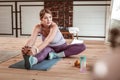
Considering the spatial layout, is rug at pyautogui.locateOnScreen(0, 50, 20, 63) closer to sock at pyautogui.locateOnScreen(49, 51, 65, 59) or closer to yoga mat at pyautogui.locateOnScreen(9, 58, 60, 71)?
yoga mat at pyautogui.locateOnScreen(9, 58, 60, 71)

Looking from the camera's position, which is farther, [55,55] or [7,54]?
[7,54]

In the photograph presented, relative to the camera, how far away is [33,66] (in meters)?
2.34

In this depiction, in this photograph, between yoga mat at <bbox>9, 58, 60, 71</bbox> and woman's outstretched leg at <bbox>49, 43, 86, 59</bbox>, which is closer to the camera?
yoga mat at <bbox>9, 58, 60, 71</bbox>

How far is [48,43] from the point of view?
2467 millimetres

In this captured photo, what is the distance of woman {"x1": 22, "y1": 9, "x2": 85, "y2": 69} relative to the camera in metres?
2.41

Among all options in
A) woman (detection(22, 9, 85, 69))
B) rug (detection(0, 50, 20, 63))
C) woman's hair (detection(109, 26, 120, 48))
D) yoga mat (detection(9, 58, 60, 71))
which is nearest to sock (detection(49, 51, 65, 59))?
woman (detection(22, 9, 85, 69))

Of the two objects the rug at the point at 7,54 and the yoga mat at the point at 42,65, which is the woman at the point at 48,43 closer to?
the yoga mat at the point at 42,65

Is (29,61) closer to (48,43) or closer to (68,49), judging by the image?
(48,43)

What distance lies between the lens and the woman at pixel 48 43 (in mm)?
2406

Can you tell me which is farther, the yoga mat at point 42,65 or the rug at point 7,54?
the rug at point 7,54

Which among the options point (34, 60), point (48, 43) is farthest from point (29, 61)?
point (48, 43)

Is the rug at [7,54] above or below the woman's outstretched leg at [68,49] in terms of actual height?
below

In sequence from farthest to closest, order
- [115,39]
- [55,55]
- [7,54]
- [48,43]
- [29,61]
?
[7,54], [55,55], [48,43], [29,61], [115,39]

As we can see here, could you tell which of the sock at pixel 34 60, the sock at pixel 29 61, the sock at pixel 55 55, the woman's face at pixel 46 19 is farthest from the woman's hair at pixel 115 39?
the sock at pixel 55 55
